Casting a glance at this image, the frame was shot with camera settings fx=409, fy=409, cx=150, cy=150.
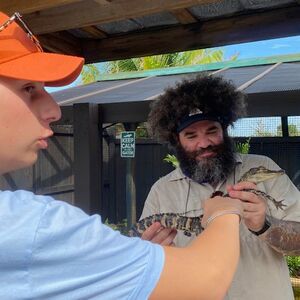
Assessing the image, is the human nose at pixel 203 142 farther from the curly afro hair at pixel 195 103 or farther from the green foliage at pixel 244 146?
the green foliage at pixel 244 146

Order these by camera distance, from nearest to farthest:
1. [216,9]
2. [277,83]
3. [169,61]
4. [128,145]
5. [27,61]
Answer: [27,61] → [216,9] → [277,83] → [128,145] → [169,61]

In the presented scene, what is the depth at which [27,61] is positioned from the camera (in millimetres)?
945

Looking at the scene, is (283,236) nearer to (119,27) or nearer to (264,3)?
(264,3)

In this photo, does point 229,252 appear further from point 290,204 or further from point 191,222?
point 290,204

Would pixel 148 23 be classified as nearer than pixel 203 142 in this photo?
No

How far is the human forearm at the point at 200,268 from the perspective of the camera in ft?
2.69

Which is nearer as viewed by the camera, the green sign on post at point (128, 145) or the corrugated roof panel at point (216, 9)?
the corrugated roof panel at point (216, 9)

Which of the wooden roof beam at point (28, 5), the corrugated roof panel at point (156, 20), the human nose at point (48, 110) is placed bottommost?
the human nose at point (48, 110)

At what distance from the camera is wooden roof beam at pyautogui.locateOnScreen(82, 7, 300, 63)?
2.32 metres

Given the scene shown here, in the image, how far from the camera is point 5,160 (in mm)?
932

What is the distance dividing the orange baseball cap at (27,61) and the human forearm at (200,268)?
1.59 feet

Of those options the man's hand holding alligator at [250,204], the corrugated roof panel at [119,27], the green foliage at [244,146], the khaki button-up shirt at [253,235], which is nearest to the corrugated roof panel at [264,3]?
the corrugated roof panel at [119,27]

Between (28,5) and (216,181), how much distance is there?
1160mm

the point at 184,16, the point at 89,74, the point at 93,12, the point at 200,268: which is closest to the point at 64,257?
the point at 200,268
